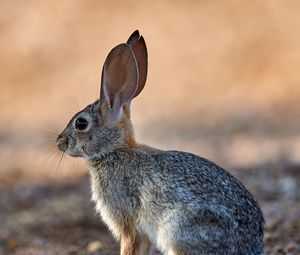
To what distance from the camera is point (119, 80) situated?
7.13 meters

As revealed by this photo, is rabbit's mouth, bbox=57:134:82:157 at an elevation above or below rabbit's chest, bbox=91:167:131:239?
above

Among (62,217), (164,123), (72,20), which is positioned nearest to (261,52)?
(164,123)

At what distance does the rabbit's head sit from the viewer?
709 centimetres

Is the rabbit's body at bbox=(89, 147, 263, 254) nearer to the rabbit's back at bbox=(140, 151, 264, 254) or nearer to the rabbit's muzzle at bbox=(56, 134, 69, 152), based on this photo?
the rabbit's back at bbox=(140, 151, 264, 254)

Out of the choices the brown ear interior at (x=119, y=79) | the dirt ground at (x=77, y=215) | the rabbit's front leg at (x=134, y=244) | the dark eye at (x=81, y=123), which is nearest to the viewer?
the rabbit's front leg at (x=134, y=244)

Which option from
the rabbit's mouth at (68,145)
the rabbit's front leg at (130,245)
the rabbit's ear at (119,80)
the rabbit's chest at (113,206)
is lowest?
the rabbit's front leg at (130,245)

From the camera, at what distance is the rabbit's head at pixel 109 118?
279 inches

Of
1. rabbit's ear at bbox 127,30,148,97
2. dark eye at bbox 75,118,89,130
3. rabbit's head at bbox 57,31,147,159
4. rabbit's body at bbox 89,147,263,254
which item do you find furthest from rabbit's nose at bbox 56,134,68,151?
rabbit's ear at bbox 127,30,148,97

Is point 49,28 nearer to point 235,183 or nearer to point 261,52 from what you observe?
point 261,52

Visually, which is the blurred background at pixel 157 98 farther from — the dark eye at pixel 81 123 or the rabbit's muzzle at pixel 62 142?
the dark eye at pixel 81 123

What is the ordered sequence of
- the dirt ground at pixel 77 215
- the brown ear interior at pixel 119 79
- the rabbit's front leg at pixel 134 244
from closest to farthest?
1. the rabbit's front leg at pixel 134 244
2. the brown ear interior at pixel 119 79
3. the dirt ground at pixel 77 215

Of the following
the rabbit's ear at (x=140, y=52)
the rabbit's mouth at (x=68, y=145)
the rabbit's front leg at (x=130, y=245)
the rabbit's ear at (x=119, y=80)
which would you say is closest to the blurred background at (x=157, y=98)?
the rabbit's mouth at (x=68, y=145)

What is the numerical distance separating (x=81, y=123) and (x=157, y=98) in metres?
6.40

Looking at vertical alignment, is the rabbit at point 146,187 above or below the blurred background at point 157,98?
below
